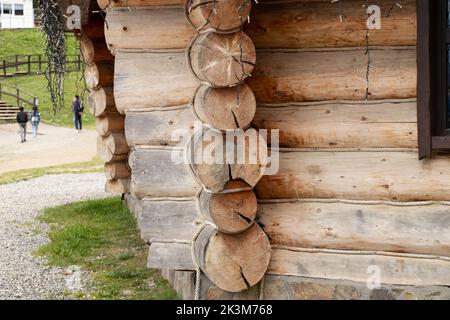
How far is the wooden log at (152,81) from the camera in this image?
5352 millimetres

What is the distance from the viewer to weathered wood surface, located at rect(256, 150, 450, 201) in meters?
5.06

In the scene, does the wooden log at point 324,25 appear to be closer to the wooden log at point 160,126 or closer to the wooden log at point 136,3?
the wooden log at point 136,3

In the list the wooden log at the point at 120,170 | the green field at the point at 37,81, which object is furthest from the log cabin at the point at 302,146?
the green field at the point at 37,81

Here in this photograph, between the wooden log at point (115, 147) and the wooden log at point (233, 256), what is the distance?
22.4 ft

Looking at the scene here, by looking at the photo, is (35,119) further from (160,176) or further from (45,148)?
(160,176)

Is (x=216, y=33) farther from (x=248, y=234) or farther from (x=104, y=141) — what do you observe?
(x=104, y=141)

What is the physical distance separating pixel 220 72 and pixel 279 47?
2.43 ft

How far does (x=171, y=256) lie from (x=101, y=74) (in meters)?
6.50

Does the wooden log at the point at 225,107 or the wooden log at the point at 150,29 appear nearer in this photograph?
the wooden log at the point at 225,107

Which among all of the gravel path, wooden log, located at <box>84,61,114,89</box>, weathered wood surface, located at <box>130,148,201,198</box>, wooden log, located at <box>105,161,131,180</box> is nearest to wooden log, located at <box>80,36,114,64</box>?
wooden log, located at <box>84,61,114,89</box>

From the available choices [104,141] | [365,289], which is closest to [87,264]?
[104,141]

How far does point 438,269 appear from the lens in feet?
16.6

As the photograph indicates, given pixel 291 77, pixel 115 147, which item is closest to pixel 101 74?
pixel 115 147

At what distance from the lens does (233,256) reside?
5.11 meters
